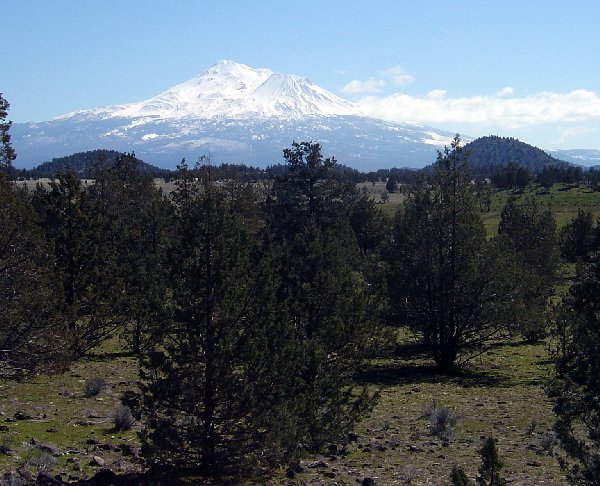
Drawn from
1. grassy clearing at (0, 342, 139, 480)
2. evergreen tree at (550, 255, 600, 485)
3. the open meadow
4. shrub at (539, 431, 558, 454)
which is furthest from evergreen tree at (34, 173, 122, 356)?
evergreen tree at (550, 255, 600, 485)

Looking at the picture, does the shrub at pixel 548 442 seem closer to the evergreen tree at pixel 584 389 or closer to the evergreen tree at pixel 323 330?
the evergreen tree at pixel 323 330

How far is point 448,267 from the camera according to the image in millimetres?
24625

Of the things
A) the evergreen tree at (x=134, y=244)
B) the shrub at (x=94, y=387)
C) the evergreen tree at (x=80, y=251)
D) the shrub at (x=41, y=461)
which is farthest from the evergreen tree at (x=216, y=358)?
the evergreen tree at (x=80, y=251)

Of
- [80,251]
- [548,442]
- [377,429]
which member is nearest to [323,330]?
[377,429]

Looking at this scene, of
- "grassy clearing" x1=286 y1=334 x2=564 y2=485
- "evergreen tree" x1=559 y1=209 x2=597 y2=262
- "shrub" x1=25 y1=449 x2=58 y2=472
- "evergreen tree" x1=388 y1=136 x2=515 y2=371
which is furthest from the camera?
"evergreen tree" x1=559 y1=209 x2=597 y2=262

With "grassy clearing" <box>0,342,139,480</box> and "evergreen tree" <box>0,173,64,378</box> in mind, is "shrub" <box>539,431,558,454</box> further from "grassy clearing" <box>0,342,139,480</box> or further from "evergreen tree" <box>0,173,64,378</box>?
"evergreen tree" <box>0,173,64,378</box>

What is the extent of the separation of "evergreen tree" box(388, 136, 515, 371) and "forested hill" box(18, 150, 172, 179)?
13.6 meters

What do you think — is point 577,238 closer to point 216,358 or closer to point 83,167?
point 216,358

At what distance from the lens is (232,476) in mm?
11930

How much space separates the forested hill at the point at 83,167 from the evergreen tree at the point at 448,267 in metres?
13.6

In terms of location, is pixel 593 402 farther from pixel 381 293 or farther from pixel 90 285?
pixel 90 285

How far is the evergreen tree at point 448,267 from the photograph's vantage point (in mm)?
24203

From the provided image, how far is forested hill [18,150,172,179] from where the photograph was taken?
52344mm

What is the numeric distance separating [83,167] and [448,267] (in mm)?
123632
